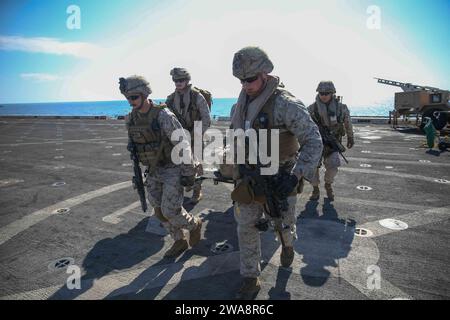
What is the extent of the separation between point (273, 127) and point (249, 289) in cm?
180

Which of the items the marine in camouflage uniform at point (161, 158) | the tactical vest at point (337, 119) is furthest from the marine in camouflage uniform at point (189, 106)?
the tactical vest at point (337, 119)

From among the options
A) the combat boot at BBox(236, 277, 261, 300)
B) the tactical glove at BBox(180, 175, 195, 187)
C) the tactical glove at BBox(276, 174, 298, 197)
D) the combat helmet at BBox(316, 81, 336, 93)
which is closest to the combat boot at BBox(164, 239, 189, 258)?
the tactical glove at BBox(180, 175, 195, 187)

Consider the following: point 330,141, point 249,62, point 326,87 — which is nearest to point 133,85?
point 249,62

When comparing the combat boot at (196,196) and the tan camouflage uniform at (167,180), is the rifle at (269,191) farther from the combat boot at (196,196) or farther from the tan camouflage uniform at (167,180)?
the combat boot at (196,196)

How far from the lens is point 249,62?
303 cm

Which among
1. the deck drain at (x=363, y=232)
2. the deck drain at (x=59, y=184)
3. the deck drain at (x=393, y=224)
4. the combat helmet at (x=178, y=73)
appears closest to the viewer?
the deck drain at (x=363, y=232)

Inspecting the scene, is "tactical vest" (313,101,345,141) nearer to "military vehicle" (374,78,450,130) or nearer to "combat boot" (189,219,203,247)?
"combat boot" (189,219,203,247)

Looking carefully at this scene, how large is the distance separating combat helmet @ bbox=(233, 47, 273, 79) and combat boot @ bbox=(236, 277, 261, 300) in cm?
225

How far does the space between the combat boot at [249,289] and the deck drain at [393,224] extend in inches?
110

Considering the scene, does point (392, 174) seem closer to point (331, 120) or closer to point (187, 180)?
point (331, 120)

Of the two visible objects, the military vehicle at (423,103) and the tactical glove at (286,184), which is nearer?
the tactical glove at (286,184)

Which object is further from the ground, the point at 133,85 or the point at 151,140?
the point at 133,85

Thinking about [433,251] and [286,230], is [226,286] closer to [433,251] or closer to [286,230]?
A: [286,230]

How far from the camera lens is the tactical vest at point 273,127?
122 inches
